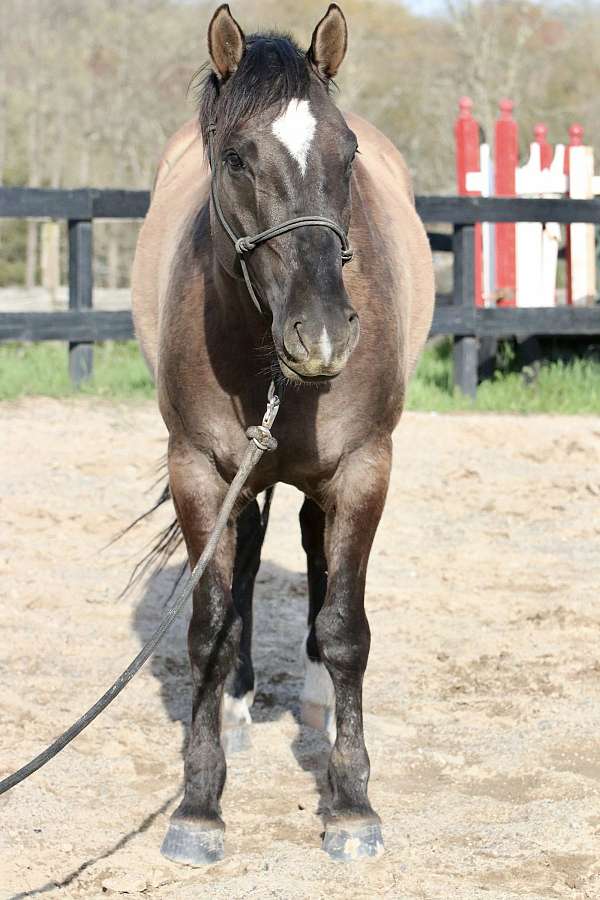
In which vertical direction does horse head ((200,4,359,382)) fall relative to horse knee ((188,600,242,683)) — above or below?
above

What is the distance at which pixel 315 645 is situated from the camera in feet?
13.8

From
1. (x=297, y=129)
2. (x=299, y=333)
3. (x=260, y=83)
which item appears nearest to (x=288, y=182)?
(x=297, y=129)

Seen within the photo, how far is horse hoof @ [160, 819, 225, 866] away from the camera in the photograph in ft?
9.86

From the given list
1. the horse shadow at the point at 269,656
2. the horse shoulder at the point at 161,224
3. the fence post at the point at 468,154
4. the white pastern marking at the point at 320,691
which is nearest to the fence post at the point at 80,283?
the horse shadow at the point at 269,656

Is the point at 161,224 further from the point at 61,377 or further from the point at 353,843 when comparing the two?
the point at 61,377

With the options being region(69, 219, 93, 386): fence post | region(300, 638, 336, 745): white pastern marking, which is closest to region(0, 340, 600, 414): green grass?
region(69, 219, 93, 386): fence post

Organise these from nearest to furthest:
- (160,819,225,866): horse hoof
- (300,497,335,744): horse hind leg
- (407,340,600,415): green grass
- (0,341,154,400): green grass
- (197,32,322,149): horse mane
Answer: (197,32,322,149): horse mane < (160,819,225,866): horse hoof < (300,497,335,744): horse hind leg < (0,341,154,400): green grass < (407,340,600,415): green grass

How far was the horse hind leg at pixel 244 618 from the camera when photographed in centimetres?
391

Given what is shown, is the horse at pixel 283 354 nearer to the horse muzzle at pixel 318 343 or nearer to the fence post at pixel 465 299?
the horse muzzle at pixel 318 343

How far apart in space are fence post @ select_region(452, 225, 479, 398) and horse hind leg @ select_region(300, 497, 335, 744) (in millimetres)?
4826

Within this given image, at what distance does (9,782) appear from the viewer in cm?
252

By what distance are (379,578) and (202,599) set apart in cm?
237

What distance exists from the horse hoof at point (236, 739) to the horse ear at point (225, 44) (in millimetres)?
2049

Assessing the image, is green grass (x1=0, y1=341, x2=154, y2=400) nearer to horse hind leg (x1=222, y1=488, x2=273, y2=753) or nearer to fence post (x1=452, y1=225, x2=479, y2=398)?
fence post (x1=452, y1=225, x2=479, y2=398)
